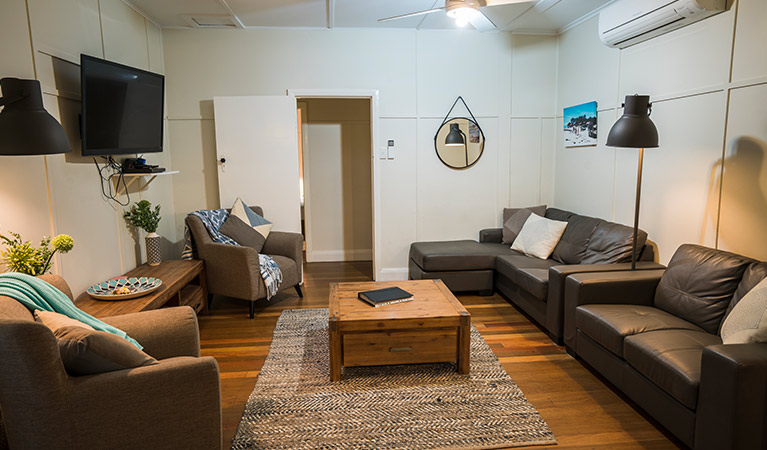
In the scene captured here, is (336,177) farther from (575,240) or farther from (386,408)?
(386,408)

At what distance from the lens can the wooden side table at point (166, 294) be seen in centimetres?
284

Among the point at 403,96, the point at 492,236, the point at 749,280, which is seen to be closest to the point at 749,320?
the point at 749,280

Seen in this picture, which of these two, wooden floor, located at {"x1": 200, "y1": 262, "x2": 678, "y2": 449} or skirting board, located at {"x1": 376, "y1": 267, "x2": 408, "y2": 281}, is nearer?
wooden floor, located at {"x1": 200, "y1": 262, "x2": 678, "y2": 449}

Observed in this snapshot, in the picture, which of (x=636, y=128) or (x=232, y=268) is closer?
(x=636, y=128)

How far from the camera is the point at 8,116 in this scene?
2141 millimetres

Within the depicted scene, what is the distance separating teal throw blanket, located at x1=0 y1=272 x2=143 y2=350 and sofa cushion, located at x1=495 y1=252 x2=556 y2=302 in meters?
2.76

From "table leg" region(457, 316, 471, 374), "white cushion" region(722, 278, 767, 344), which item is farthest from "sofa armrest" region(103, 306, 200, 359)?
"white cushion" region(722, 278, 767, 344)

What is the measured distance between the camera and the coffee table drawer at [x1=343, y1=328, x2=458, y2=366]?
2926 millimetres

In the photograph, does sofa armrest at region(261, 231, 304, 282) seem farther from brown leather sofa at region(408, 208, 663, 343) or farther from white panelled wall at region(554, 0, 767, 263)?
white panelled wall at region(554, 0, 767, 263)

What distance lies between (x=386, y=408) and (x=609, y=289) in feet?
5.31

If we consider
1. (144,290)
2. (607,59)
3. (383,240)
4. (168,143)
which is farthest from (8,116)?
(607,59)

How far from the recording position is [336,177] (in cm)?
614

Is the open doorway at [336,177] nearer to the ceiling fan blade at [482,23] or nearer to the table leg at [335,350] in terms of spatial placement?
the ceiling fan blade at [482,23]

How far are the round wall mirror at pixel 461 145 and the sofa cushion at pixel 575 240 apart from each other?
1.28 m
